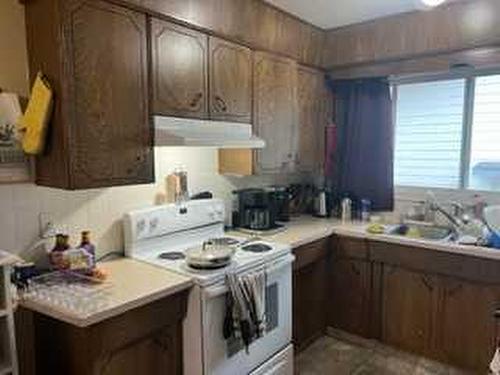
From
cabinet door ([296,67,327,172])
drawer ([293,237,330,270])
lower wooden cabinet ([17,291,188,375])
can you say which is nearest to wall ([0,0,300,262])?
lower wooden cabinet ([17,291,188,375])

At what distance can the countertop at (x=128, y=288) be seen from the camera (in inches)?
56.3

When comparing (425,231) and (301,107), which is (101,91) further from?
(425,231)

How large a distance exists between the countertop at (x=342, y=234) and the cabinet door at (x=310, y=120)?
46 cm

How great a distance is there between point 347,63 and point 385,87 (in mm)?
380

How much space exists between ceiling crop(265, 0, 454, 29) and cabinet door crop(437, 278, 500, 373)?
188cm

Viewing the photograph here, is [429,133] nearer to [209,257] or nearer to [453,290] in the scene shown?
[453,290]

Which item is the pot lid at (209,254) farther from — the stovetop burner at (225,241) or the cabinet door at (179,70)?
the cabinet door at (179,70)

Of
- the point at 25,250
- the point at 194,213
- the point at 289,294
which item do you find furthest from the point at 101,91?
the point at 289,294

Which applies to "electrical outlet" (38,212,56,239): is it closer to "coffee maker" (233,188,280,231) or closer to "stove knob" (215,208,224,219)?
"stove knob" (215,208,224,219)

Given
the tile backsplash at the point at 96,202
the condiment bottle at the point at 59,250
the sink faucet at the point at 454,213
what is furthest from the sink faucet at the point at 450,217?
the condiment bottle at the point at 59,250

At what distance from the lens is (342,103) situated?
340cm

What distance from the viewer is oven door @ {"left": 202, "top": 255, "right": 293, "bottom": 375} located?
72.1 inches

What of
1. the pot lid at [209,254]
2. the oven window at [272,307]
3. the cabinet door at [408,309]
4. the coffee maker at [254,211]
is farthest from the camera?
the coffee maker at [254,211]

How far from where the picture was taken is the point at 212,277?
1.83 metres
